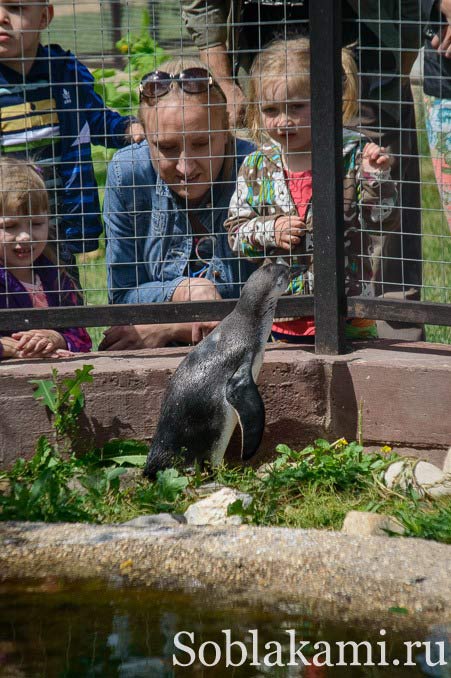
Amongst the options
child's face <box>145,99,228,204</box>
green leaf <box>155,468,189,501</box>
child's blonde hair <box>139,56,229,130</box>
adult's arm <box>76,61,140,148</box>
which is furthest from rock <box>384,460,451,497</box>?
adult's arm <box>76,61,140,148</box>

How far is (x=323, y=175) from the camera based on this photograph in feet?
17.3

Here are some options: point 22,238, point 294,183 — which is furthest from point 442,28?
point 22,238

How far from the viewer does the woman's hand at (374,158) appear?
543 cm

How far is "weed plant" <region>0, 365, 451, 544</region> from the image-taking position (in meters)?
4.38

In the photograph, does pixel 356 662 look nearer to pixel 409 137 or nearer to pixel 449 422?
pixel 449 422

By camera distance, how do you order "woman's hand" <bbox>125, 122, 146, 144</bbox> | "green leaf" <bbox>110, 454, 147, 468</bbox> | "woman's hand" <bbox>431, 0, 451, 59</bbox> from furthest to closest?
"woman's hand" <bbox>125, 122, 146, 144</bbox>, "woman's hand" <bbox>431, 0, 451, 59</bbox>, "green leaf" <bbox>110, 454, 147, 468</bbox>

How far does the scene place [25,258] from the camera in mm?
5656

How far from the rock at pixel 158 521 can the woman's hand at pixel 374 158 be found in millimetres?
2133

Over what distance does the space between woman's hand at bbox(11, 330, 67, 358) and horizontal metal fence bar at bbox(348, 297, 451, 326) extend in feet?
5.09

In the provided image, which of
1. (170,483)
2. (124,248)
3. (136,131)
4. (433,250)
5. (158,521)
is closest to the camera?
(158,521)

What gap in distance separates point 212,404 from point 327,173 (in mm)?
1247

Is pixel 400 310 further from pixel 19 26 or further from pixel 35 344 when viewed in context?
pixel 19 26

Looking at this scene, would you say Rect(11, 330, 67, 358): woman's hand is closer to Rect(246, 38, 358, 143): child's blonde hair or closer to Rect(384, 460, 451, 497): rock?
Rect(246, 38, 358, 143): child's blonde hair

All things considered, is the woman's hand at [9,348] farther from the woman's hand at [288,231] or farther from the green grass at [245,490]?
the woman's hand at [288,231]
